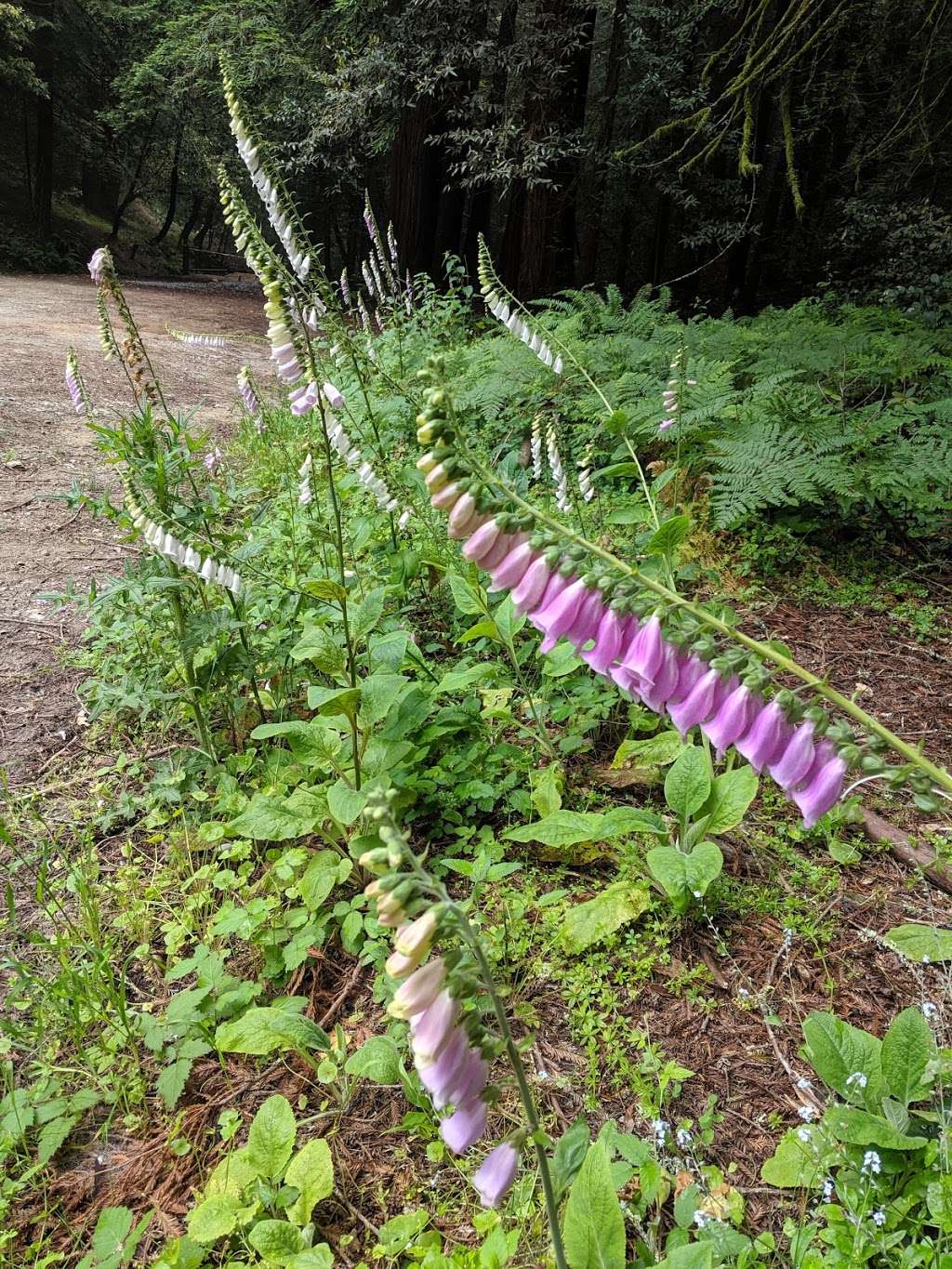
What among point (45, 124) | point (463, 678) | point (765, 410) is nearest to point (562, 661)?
point (463, 678)

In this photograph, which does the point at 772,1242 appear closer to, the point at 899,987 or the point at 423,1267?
the point at 423,1267

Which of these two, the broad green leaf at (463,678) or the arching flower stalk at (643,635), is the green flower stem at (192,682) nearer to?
the broad green leaf at (463,678)

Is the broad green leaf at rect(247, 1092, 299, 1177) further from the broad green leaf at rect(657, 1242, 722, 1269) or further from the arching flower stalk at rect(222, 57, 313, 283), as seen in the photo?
the arching flower stalk at rect(222, 57, 313, 283)

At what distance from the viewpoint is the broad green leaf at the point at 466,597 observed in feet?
9.17

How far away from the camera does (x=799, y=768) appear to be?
1.10 metres

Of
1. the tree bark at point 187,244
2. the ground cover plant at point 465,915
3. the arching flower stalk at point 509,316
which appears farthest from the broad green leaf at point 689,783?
the tree bark at point 187,244

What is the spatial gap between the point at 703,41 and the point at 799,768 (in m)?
14.4

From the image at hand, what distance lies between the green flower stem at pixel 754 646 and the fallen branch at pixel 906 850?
151 cm

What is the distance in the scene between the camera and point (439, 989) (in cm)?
96

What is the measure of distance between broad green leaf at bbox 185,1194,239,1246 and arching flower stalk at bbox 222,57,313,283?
268 cm

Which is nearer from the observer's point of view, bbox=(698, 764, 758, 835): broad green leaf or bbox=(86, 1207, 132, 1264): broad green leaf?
bbox=(86, 1207, 132, 1264): broad green leaf

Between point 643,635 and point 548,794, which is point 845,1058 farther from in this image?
point 643,635

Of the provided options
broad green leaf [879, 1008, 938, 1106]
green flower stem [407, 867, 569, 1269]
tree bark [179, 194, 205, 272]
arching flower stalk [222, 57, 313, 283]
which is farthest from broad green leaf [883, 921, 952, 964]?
tree bark [179, 194, 205, 272]

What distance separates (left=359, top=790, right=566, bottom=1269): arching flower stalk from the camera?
3.04 ft
